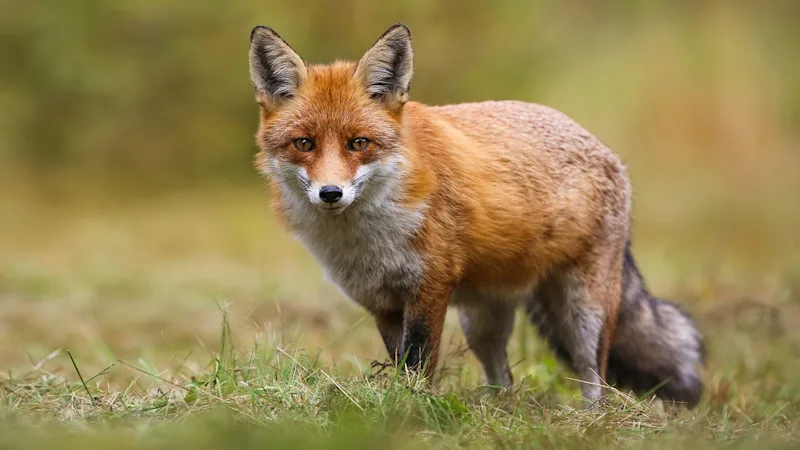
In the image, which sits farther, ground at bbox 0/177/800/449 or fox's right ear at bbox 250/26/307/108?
fox's right ear at bbox 250/26/307/108

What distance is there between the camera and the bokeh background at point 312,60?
37.5 feet

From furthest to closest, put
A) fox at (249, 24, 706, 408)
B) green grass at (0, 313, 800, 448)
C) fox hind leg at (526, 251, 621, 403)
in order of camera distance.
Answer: fox hind leg at (526, 251, 621, 403) → fox at (249, 24, 706, 408) → green grass at (0, 313, 800, 448)

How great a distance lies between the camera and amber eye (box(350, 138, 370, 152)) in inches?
164

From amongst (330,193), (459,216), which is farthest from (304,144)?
(459,216)

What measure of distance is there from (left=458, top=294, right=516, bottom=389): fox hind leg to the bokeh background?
464cm

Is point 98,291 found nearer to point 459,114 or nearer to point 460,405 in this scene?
point 459,114

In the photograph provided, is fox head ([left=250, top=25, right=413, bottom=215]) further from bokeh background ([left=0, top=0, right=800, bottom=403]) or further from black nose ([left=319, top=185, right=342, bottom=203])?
bokeh background ([left=0, top=0, right=800, bottom=403])

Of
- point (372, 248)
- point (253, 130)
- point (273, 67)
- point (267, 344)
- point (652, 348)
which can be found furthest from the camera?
point (253, 130)

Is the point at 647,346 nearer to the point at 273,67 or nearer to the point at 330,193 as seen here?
the point at 330,193

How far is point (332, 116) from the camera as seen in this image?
4199 millimetres

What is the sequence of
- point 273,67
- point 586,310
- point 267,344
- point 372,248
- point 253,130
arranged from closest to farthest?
1. point 372,248
2. point 273,67
3. point 267,344
4. point 586,310
5. point 253,130

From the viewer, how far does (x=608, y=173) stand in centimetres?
530

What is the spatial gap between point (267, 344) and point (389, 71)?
5.09 feet

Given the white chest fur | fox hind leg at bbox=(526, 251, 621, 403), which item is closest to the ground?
fox hind leg at bbox=(526, 251, 621, 403)
